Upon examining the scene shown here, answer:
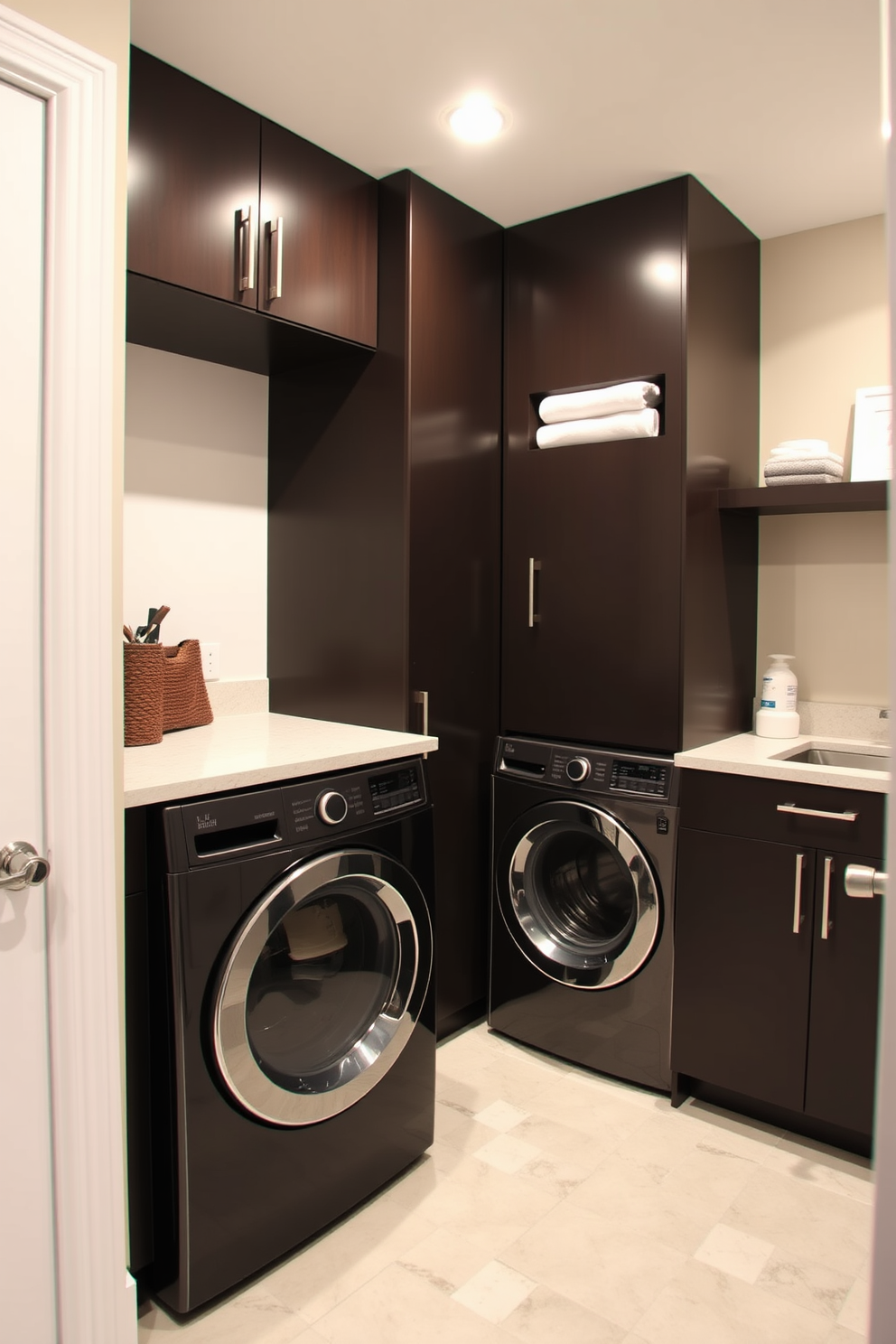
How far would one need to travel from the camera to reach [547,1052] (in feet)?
8.46

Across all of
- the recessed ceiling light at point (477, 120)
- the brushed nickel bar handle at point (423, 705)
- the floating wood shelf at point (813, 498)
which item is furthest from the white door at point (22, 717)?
the floating wood shelf at point (813, 498)

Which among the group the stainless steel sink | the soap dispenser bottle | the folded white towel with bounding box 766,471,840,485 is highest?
the folded white towel with bounding box 766,471,840,485

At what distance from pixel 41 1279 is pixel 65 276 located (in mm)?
1588

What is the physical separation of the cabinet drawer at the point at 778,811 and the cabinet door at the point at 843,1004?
5 cm

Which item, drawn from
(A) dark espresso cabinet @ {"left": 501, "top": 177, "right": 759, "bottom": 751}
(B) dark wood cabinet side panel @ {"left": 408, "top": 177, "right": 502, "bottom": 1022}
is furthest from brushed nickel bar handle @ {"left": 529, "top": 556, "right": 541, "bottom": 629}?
(B) dark wood cabinet side panel @ {"left": 408, "top": 177, "right": 502, "bottom": 1022}

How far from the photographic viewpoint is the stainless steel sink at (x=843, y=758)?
2.48 metres

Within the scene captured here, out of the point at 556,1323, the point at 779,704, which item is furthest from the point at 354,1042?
the point at 779,704

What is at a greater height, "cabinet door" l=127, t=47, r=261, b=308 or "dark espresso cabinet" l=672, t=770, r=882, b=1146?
"cabinet door" l=127, t=47, r=261, b=308

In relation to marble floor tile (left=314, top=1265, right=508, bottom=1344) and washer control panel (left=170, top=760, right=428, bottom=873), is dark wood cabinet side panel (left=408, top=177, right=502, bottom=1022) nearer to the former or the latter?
washer control panel (left=170, top=760, right=428, bottom=873)

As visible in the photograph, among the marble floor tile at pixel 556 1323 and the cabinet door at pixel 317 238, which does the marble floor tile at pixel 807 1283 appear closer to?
the marble floor tile at pixel 556 1323

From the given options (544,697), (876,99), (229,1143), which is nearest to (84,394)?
(229,1143)

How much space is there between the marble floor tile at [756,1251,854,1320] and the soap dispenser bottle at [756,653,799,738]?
1.35 m

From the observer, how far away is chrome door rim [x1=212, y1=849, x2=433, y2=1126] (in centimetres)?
158

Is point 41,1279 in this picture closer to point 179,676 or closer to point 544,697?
point 179,676
